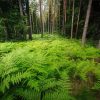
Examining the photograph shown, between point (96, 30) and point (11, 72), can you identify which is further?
point (96, 30)

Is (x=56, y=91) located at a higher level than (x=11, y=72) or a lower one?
lower

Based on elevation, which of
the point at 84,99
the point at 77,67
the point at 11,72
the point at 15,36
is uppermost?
the point at 11,72

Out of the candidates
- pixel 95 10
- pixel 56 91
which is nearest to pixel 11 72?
pixel 56 91

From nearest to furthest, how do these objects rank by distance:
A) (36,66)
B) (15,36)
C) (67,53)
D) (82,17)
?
(36,66)
(67,53)
(15,36)
(82,17)

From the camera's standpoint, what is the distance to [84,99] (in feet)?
11.3

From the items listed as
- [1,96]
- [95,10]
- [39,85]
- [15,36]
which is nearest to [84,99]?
[39,85]

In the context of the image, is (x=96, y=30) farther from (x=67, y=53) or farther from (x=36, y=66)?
(x=36, y=66)

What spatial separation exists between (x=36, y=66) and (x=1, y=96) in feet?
2.77

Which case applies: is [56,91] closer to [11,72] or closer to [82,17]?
[11,72]

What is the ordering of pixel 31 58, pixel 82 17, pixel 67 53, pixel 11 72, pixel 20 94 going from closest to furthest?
pixel 20 94 → pixel 11 72 → pixel 31 58 → pixel 67 53 → pixel 82 17

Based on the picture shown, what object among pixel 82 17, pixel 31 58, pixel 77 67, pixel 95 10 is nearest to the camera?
pixel 31 58

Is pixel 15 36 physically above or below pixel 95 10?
below

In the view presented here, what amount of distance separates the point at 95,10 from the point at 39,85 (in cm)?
1576

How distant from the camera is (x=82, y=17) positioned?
2056cm
